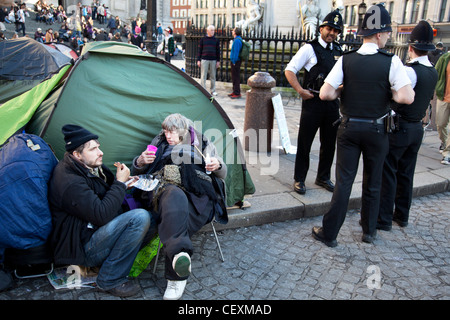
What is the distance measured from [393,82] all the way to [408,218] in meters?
1.85

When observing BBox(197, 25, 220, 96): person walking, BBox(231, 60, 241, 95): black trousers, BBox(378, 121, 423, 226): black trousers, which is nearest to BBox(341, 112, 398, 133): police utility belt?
BBox(378, 121, 423, 226): black trousers

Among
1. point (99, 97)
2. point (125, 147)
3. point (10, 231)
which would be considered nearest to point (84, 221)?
point (10, 231)

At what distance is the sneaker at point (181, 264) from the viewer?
8.63 feet

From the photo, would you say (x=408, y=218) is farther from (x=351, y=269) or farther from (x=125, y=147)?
(x=125, y=147)

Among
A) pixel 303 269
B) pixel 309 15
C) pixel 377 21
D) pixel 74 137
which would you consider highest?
pixel 309 15

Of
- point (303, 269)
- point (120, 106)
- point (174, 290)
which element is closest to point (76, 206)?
point (174, 290)

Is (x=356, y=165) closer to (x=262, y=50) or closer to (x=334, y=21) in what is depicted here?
(x=334, y=21)

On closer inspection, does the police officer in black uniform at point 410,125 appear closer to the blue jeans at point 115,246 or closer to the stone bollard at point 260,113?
the stone bollard at point 260,113

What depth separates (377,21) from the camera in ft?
11.0

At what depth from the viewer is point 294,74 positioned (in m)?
4.36

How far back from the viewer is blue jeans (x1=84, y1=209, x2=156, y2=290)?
2725 mm

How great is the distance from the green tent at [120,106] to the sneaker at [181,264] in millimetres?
1348

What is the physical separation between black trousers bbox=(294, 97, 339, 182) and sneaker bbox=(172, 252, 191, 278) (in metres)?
2.37

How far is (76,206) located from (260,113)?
3896 millimetres
